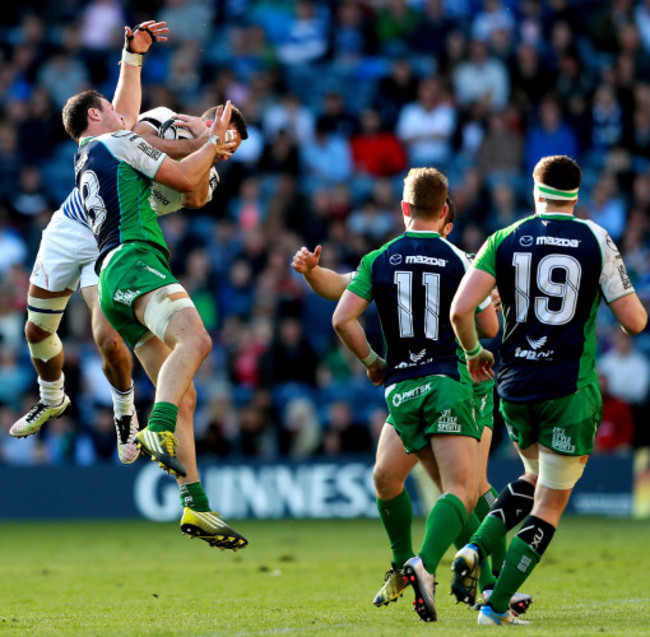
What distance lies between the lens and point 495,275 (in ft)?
24.7

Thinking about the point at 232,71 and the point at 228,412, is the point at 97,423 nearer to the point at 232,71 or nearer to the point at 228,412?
the point at 228,412

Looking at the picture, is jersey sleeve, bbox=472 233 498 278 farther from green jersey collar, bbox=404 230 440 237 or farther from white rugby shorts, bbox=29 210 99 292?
white rugby shorts, bbox=29 210 99 292

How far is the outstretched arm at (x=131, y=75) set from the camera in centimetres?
937

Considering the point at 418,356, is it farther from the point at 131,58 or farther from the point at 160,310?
the point at 131,58

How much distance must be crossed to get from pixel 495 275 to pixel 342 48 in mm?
14473

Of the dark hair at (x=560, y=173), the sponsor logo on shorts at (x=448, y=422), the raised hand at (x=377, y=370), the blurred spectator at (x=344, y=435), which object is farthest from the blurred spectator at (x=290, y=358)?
the dark hair at (x=560, y=173)

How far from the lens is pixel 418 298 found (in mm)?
7945

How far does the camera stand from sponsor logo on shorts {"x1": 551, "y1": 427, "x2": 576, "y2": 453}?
7434 millimetres

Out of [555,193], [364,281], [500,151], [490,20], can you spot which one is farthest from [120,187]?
[490,20]

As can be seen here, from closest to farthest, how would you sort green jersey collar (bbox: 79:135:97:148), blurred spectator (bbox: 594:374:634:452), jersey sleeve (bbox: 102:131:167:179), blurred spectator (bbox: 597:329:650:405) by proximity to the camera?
jersey sleeve (bbox: 102:131:167:179), green jersey collar (bbox: 79:135:97:148), blurred spectator (bbox: 594:374:634:452), blurred spectator (bbox: 597:329:650:405)

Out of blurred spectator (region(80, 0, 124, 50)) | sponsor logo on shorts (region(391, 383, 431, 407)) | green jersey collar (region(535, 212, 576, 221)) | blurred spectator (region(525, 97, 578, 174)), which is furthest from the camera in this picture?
blurred spectator (region(80, 0, 124, 50))

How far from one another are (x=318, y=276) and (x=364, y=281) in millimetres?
742

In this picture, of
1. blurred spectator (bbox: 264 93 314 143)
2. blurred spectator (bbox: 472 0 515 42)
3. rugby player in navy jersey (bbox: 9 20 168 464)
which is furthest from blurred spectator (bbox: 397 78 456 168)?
rugby player in navy jersey (bbox: 9 20 168 464)

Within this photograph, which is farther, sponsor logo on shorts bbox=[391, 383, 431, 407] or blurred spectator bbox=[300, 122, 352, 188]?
blurred spectator bbox=[300, 122, 352, 188]
